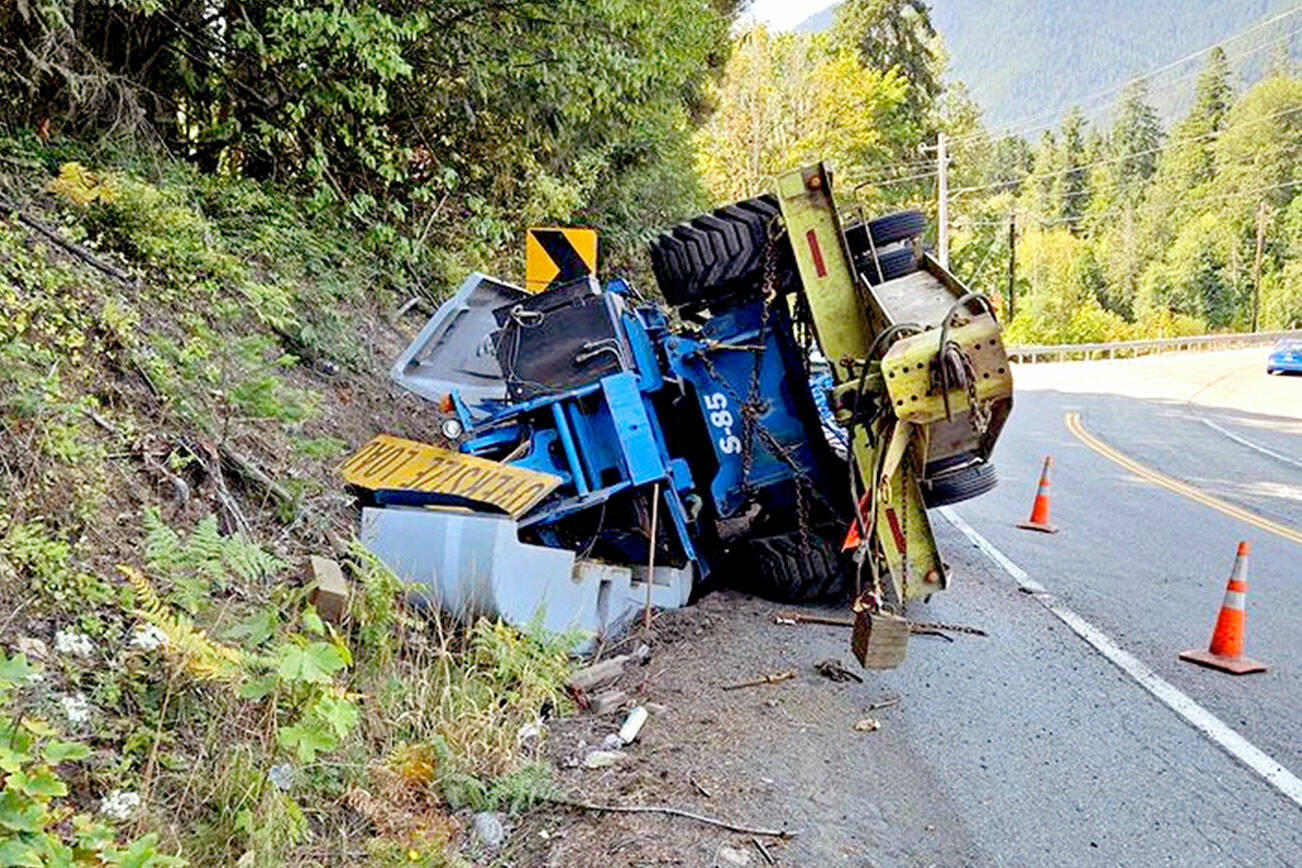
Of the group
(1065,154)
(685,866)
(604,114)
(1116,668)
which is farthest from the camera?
(1065,154)

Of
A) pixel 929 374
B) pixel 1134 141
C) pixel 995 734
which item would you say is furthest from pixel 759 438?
pixel 1134 141

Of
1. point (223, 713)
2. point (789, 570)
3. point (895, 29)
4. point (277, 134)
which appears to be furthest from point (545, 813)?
point (895, 29)

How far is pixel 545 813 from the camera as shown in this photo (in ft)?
11.6

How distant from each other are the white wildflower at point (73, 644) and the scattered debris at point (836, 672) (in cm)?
326

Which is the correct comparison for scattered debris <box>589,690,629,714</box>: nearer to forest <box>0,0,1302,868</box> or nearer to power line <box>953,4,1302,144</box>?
forest <box>0,0,1302,868</box>

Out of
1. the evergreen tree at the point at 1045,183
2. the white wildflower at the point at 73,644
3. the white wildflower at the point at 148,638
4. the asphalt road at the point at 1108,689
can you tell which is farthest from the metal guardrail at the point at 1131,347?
the evergreen tree at the point at 1045,183

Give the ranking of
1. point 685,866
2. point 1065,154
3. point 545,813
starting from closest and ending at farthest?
point 685,866, point 545,813, point 1065,154

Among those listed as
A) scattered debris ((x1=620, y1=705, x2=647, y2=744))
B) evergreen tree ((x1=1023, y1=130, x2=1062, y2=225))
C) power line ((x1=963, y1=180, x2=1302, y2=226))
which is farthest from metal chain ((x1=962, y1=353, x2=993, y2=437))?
evergreen tree ((x1=1023, y1=130, x2=1062, y2=225))

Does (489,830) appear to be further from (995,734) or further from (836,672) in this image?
(995,734)

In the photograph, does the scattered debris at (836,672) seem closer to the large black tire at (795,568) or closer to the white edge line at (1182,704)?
the large black tire at (795,568)

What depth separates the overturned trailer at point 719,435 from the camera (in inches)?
189

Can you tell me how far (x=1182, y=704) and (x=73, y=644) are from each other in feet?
15.8

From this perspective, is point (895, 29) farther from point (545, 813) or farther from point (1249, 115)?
point (1249, 115)

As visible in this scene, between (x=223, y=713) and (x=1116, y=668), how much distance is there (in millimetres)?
4470
